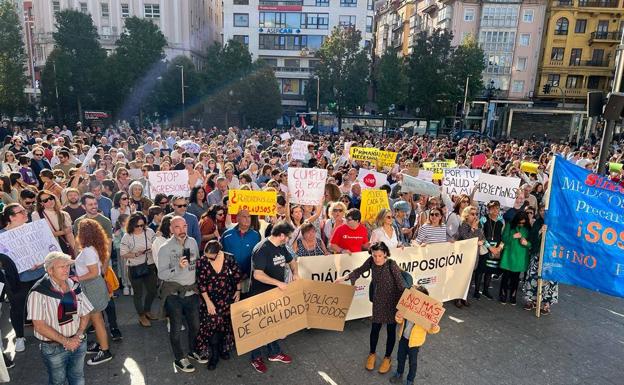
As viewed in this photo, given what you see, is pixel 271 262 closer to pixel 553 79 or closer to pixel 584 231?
pixel 584 231

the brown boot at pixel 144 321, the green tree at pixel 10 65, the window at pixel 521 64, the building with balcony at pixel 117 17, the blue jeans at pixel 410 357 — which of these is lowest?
the brown boot at pixel 144 321

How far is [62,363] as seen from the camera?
164 inches

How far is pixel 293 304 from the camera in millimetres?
5445

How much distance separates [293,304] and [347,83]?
43.9 meters

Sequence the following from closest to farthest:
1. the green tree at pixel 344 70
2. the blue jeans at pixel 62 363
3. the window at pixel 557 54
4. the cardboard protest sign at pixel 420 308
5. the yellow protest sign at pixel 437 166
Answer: the blue jeans at pixel 62 363 → the cardboard protest sign at pixel 420 308 → the yellow protest sign at pixel 437 166 → the green tree at pixel 344 70 → the window at pixel 557 54

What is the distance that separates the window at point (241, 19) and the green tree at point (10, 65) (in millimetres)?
31396

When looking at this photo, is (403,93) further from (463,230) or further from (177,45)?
(463,230)

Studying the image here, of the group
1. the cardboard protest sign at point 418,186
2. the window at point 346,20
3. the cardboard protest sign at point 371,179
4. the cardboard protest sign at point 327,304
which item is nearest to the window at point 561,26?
the window at point 346,20

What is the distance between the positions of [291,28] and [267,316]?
6537 centimetres

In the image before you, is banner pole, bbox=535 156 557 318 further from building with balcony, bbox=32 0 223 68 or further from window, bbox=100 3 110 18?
window, bbox=100 3 110 18

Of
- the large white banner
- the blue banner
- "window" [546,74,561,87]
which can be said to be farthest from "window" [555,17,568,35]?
the large white banner

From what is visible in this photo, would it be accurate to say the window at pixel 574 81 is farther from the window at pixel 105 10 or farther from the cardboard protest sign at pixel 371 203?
the window at pixel 105 10

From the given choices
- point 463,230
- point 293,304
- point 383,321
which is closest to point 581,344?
point 463,230

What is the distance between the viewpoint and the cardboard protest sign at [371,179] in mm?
9969
